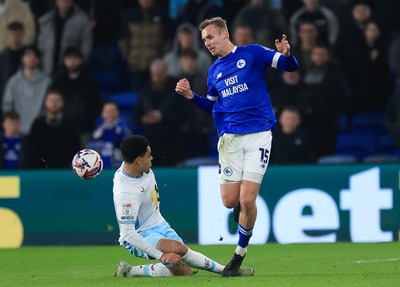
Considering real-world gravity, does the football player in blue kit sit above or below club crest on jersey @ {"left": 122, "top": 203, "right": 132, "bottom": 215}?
above

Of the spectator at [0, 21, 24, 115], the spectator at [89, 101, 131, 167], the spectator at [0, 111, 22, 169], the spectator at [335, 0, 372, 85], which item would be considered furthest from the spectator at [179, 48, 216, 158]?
the spectator at [0, 21, 24, 115]

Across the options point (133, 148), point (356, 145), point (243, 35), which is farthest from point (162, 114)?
point (133, 148)

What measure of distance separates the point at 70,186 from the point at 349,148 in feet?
15.5

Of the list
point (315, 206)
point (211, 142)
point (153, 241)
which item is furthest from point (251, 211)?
point (211, 142)

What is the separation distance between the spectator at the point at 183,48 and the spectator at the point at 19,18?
8.31 feet

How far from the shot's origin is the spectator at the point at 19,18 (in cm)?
2020

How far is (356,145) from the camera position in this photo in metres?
18.6

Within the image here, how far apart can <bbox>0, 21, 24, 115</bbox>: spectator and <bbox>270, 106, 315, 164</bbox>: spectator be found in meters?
5.21

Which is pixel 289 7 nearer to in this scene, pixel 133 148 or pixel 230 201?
pixel 230 201

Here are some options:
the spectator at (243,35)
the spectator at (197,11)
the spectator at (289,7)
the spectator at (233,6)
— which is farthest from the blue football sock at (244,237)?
the spectator at (289,7)

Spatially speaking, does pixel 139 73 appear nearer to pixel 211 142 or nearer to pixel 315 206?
pixel 211 142

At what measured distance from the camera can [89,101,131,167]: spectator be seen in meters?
17.4

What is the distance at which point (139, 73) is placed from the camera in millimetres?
19656

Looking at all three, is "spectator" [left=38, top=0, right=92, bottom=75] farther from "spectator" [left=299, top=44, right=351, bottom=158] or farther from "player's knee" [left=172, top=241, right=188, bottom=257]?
"player's knee" [left=172, top=241, right=188, bottom=257]
